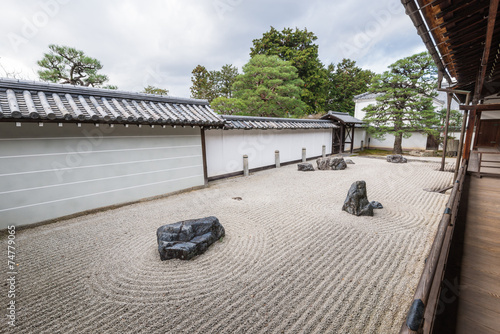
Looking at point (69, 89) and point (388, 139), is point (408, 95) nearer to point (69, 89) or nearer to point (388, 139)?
point (388, 139)

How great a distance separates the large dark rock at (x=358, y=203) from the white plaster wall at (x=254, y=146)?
5.81 m

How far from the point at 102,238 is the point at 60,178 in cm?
227

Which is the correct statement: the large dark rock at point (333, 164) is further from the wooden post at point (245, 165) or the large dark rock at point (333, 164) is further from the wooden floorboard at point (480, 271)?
the wooden floorboard at point (480, 271)

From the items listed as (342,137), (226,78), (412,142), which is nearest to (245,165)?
(342,137)

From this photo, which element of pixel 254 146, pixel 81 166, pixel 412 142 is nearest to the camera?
pixel 81 166

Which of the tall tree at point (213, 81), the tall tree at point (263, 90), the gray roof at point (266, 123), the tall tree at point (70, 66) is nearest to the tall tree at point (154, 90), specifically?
the tall tree at point (213, 81)

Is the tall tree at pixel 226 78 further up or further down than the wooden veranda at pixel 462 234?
further up

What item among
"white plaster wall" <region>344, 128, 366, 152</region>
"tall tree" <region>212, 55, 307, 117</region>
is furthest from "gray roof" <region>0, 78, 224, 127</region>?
"white plaster wall" <region>344, 128, 366, 152</region>

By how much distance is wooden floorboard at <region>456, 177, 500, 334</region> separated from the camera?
72.7 inches

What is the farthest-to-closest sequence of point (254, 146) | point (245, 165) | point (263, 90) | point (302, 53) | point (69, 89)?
1. point (302, 53)
2. point (263, 90)
3. point (254, 146)
4. point (245, 165)
5. point (69, 89)

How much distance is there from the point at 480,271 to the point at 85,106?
8.03 meters

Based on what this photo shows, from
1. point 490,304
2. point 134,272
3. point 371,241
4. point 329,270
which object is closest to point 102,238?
point 134,272

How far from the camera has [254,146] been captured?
10836 mm

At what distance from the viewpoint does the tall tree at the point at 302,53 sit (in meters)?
21.1
